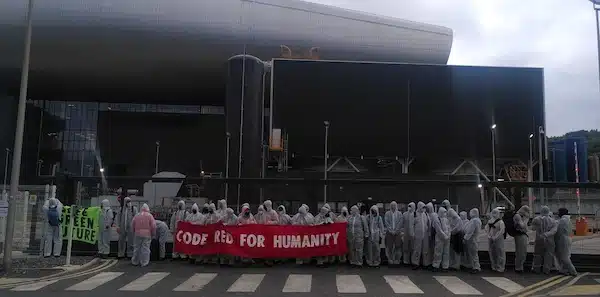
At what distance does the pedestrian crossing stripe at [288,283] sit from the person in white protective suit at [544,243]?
1.71 m

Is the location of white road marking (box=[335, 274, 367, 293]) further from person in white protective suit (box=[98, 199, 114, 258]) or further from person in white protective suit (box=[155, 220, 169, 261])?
→ person in white protective suit (box=[98, 199, 114, 258])

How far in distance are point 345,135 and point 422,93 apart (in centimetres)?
693

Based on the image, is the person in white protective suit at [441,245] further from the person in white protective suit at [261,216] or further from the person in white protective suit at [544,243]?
the person in white protective suit at [261,216]

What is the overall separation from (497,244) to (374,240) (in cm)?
324

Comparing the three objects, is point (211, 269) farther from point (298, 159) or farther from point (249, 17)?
point (249, 17)

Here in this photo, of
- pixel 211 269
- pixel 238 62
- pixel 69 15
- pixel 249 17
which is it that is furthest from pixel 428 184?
pixel 69 15

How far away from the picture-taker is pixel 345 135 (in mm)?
42125

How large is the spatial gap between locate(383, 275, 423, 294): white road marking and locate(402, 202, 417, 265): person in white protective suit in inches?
67.4

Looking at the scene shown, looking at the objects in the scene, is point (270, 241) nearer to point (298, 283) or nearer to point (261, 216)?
point (261, 216)

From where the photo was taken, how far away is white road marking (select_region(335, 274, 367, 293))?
441 inches

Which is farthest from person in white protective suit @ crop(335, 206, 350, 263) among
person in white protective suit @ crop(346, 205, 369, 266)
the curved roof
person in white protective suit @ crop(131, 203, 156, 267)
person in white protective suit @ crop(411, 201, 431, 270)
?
the curved roof

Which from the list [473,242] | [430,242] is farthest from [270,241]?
[473,242]

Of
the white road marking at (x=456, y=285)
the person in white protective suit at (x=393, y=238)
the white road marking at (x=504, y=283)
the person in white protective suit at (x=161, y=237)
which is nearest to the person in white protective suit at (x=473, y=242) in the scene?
the white road marking at (x=504, y=283)

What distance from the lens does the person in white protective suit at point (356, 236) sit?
1470cm
